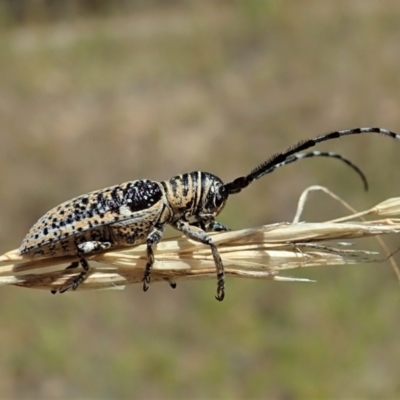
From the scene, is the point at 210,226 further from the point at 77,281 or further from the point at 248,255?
the point at 77,281

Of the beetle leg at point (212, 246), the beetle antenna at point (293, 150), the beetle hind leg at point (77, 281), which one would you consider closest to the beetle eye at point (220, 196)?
the beetle antenna at point (293, 150)

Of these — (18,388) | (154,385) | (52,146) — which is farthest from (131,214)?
(52,146)

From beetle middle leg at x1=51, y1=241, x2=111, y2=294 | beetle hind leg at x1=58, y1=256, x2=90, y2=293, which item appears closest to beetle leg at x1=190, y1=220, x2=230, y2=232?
beetle middle leg at x1=51, y1=241, x2=111, y2=294

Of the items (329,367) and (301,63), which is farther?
(301,63)

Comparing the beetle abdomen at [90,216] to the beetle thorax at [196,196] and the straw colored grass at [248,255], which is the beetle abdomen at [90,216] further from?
the straw colored grass at [248,255]

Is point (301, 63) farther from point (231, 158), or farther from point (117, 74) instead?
point (117, 74)

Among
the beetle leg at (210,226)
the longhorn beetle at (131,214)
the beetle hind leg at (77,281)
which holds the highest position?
the longhorn beetle at (131,214)

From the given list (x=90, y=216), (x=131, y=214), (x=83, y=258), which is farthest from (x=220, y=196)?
(x=83, y=258)
